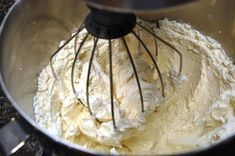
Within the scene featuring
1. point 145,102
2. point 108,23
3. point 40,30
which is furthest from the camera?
point 40,30

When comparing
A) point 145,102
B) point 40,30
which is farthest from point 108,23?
point 40,30

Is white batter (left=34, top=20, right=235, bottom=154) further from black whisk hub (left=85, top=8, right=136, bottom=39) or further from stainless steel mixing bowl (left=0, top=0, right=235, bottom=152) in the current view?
black whisk hub (left=85, top=8, right=136, bottom=39)

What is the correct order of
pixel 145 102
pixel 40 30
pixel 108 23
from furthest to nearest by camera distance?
pixel 40 30 → pixel 145 102 → pixel 108 23

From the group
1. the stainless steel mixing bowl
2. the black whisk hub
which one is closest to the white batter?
the stainless steel mixing bowl

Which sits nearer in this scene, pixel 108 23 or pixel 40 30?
pixel 108 23

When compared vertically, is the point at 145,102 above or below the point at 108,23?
below

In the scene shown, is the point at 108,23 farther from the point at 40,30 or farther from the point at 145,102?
the point at 40,30

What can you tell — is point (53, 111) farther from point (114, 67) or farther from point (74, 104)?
point (114, 67)
